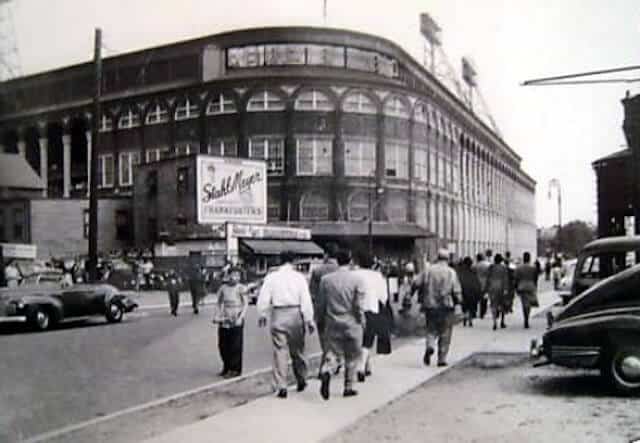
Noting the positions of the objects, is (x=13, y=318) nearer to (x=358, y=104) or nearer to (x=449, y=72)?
(x=358, y=104)

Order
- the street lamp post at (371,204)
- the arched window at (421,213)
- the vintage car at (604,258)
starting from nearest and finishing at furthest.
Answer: the vintage car at (604,258) < the arched window at (421,213) < the street lamp post at (371,204)

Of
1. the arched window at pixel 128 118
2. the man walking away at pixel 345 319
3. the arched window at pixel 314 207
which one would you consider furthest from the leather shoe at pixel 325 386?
the arched window at pixel 128 118

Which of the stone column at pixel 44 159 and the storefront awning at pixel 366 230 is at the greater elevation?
the stone column at pixel 44 159

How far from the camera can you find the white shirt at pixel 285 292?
623cm

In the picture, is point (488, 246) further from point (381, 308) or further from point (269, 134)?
point (269, 134)

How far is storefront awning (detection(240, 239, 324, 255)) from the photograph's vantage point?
5.54 metres

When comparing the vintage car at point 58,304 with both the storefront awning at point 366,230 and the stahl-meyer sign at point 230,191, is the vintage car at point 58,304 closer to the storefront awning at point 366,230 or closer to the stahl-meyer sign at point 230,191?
the stahl-meyer sign at point 230,191

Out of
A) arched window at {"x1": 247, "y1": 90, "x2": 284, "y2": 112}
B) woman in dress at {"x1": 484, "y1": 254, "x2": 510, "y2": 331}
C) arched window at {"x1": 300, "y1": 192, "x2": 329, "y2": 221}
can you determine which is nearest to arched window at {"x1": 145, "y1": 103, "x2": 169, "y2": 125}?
arched window at {"x1": 247, "y1": 90, "x2": 284, "y2": 112}

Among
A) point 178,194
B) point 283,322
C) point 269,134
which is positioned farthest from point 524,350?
point 178,194

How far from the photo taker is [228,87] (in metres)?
5.38

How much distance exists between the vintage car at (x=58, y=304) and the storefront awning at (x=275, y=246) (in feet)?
3.00

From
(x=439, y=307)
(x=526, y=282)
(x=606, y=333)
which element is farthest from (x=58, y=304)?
(x=526, y=282)

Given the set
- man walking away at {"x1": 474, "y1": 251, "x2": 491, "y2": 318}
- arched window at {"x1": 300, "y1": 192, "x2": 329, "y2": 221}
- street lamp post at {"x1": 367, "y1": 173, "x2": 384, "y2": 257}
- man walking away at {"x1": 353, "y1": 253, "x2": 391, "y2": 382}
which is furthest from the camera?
man walking away at {"x1": 474, "y1": 251, "x2": 491, "y2": 318}

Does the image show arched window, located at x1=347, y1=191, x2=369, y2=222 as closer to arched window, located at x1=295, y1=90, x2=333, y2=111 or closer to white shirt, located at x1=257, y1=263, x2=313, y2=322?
white shirt, located at x1=257, y1=263, x2=313, y2=322
